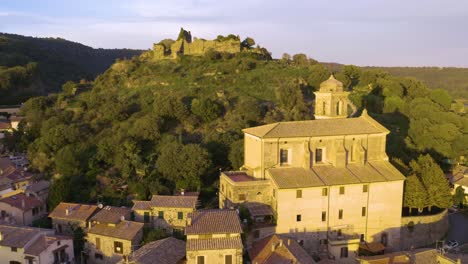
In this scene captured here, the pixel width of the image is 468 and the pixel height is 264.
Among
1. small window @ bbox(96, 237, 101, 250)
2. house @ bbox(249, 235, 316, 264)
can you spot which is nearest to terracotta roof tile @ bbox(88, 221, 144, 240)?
small window @ bbox(96, 237, 101, 250)

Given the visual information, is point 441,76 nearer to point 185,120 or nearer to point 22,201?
point 185,120

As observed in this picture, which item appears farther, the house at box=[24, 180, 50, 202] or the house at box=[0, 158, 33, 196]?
the house at box=[0, 158, 33, 196]

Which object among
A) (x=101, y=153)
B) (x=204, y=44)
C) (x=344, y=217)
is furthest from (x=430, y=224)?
(x=204, y=44)

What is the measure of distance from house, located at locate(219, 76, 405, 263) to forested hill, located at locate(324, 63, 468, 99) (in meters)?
62.7

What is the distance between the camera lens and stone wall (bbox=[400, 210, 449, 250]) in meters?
28.3

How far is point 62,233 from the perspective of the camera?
101 ft

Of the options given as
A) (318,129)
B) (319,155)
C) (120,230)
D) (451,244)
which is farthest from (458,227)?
(120,230)

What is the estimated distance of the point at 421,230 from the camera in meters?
28.8

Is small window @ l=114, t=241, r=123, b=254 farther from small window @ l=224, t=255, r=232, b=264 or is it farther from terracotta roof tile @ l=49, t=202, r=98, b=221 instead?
small window @ l=224, t=255, r=232, b=264

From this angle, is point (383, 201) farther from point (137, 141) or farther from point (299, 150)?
point (137, 141)

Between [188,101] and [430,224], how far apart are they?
3049cm

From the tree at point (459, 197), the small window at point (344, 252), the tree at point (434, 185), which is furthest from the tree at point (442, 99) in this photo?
the small window at point (344, 252)

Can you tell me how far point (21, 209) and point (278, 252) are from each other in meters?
22.4

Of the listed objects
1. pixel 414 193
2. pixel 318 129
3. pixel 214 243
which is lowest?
pixel 214 243
